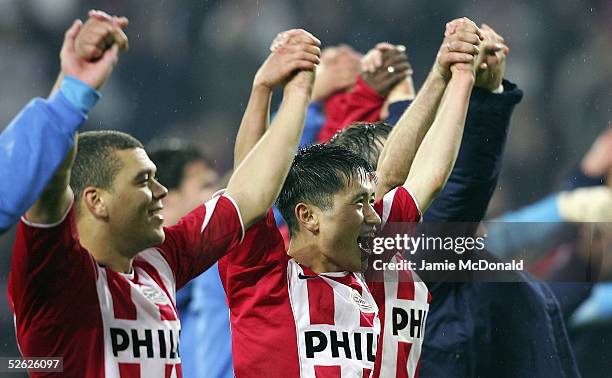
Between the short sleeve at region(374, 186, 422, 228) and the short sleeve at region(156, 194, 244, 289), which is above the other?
the short sleeve at region(374, 186, 422, 228)

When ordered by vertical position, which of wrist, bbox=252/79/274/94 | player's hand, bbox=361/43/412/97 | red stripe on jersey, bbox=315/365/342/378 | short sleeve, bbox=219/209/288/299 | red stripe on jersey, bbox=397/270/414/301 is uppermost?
player's hand, bbox=361/43/412/97

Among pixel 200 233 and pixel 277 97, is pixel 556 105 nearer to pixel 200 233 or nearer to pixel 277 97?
pixel 277 97

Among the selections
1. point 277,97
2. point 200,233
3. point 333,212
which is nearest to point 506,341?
point 333,212

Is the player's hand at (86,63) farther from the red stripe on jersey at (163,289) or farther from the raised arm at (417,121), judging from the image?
the raised arm at (417,121)

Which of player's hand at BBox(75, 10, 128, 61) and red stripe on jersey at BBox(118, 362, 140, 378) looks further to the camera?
red stripe on jersey at BBox(118, 362, 140, 378)

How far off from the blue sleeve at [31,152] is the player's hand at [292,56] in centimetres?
65

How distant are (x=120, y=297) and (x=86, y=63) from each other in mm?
519

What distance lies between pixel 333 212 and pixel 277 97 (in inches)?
105

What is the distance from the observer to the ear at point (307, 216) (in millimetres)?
2492

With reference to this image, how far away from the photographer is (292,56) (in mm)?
2260

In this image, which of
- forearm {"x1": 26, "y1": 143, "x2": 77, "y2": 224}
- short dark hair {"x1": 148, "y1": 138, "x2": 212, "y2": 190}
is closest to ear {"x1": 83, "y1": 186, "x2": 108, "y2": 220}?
forearm {"x1": 26, "y1": 143, "x2": 77, "y2": 224}

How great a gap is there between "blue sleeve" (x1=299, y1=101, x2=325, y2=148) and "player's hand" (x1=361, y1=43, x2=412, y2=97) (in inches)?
13.7

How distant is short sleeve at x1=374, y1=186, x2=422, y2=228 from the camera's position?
2586mm

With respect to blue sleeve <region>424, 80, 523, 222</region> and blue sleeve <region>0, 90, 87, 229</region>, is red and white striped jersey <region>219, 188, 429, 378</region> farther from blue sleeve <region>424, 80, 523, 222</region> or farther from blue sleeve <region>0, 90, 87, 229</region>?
blue sleeve <region>0, 90, 87, 229</region>
